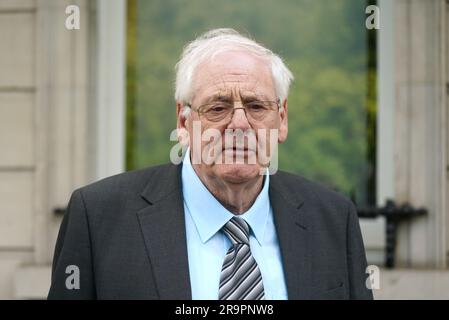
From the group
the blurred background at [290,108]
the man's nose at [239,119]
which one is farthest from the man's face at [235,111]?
the blurred background at [290,108]

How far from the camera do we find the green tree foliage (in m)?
6.55

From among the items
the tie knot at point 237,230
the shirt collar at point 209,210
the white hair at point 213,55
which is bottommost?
the tie knot at point 237,230

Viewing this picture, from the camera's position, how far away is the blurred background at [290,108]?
19.9ft

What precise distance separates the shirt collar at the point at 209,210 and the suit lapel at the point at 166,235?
0.04 metres

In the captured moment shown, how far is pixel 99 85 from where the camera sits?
654 cm

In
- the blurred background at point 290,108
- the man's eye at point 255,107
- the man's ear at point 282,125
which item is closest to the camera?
the man's eye at point 255,107

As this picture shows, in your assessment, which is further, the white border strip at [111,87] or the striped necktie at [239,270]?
the white border strip at [111,87]

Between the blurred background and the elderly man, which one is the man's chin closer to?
the elderly man

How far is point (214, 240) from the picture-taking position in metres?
2.84

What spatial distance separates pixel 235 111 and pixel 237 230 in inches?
14.7

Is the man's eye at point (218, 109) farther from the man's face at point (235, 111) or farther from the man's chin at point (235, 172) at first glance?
the man's chin at point (235, 172)

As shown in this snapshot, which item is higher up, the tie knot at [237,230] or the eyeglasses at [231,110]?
the eyeglasses at [231,110]

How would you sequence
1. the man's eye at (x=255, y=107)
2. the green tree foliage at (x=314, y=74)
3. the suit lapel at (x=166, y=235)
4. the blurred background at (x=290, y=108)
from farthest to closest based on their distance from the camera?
the green tree foliage at (x=314, y=74) < the blurred background at (x=290, y=108) < the man's eye at (x=255, y=107) < the suit lapel at (x=166, y=235)

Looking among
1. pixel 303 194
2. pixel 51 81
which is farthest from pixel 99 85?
pixel 303 194
